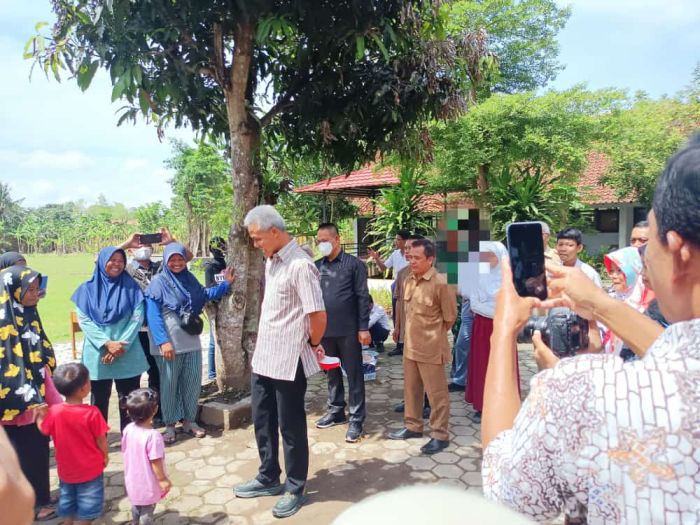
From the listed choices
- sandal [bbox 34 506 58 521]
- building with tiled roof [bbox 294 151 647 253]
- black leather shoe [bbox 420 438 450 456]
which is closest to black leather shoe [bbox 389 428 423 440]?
black leather shoe [bbox 420 438 450 456]

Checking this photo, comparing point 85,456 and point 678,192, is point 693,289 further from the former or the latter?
point 85,456

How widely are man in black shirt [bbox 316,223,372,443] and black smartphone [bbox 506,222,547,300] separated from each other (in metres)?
3.17

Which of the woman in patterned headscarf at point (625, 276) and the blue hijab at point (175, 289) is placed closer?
the woman in patterned headscarf at point (625, 276)

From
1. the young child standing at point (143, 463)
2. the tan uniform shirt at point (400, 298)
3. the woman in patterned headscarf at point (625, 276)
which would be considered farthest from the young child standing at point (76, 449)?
the tan uniform shirt at point (400, 298)

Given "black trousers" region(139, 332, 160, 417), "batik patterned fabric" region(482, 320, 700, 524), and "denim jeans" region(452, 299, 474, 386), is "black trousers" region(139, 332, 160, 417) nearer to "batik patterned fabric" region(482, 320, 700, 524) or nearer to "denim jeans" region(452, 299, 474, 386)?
"denim jeans" region(452, 299, 474, 386)

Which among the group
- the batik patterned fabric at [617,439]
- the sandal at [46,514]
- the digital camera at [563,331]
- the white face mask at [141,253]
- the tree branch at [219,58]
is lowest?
the sandal at [46,514]

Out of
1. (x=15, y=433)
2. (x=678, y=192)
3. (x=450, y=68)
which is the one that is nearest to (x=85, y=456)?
(x=15, y=433)

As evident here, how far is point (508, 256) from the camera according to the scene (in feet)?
4.06

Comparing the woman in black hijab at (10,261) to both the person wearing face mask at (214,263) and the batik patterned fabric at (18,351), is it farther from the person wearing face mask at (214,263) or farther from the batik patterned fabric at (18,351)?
the person wearing face mask at (214,263)

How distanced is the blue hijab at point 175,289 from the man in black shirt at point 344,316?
1.20m

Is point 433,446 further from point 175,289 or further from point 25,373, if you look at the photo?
point 25,373

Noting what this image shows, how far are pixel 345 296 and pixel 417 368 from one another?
3.12ft

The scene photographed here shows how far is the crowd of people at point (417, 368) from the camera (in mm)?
728

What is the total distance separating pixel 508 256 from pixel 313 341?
6.65ft
